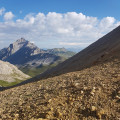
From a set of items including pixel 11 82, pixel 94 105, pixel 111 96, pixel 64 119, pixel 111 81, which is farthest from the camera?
pixel 11 82

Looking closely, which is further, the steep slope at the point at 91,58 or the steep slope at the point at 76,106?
the steep slope at the point at 91,58

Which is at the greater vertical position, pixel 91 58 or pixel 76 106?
pixel 91 58

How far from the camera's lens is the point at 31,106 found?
10.9 m

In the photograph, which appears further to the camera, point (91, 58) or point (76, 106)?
point (91, 58)

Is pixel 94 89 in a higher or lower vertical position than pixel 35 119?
higher

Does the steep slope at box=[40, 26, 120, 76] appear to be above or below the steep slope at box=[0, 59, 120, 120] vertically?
above

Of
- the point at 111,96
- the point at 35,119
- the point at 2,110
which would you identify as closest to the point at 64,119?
the point at 35,119

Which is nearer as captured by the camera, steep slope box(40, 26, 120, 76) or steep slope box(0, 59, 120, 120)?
steep slope box(0, 59, 120, 120)

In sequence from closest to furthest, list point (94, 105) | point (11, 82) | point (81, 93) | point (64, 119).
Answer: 1. point (64, 119)
2. point (94, 105)
3. point (81, 93)
4. point (11, 82)

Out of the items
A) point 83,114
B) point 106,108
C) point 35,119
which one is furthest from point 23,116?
point 106,108

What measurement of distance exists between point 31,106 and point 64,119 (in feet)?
10.4

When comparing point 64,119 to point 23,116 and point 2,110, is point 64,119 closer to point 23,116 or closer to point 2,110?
point 23,116

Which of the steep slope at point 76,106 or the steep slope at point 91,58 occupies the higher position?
the steep slope at point 91,58

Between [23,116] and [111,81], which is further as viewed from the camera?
[111,81]
